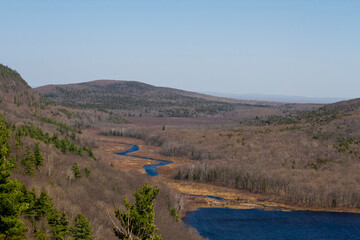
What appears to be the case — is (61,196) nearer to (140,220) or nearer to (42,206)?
(42,206)

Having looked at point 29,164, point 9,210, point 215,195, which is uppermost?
point 9,210

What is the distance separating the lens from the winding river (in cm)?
5228

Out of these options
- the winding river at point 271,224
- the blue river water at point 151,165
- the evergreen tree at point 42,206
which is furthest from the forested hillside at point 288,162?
the evergreen tree at point 42,206

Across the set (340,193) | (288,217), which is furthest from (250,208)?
(340,193)

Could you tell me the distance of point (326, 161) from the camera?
274ft

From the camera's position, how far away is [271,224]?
187ft

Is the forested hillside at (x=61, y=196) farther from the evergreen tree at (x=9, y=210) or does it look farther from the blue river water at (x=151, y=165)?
the blue river water at (x=151, y=165)

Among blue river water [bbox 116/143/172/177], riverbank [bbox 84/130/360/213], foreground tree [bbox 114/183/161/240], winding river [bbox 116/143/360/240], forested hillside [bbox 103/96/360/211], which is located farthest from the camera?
blue river water [bbox 116/143/172/177]

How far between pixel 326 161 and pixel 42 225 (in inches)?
2938

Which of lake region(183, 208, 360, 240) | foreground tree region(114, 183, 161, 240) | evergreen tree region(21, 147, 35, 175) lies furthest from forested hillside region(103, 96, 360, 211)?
foreground tree region(114, 183, 161, 240)

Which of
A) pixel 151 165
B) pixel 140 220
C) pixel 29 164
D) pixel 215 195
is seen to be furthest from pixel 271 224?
pixel 151 165

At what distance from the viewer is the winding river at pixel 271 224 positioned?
5228 centimetres

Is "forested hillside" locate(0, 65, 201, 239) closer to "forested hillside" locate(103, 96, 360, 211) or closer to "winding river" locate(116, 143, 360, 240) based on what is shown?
"winding river" locate(116, 143, 360, 240)

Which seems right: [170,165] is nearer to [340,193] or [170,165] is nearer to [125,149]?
[125,149]
